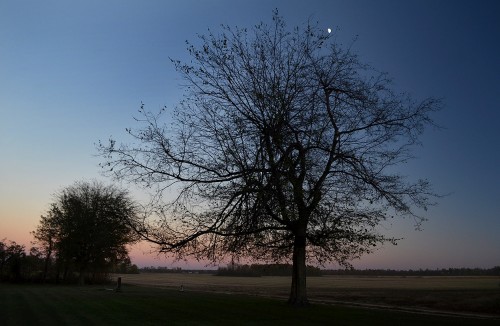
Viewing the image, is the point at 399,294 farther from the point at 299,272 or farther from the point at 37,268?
the point at 37,268

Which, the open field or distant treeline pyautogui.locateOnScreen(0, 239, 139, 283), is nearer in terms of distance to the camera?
the open field

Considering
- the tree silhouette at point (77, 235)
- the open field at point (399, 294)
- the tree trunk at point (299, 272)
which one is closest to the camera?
the tree trunk at point (299, 272)

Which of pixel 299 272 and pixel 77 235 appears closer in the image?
pixel 299 272

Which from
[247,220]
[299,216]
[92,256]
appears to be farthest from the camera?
[92,256]

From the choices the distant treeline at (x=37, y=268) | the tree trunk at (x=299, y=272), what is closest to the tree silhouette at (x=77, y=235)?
the distant treeline at (x=37, y=268)

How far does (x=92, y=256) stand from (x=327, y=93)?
1965 inches

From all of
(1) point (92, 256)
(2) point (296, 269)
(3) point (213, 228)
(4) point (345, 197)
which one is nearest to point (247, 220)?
(3) point (213, 228)

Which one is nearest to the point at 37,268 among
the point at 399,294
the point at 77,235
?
the point at 77,235

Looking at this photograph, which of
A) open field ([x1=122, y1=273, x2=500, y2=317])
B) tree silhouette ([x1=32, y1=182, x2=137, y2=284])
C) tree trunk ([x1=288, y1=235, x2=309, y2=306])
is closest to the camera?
tree trunk ([x1=288, y1=235, x2=309, y2=306])

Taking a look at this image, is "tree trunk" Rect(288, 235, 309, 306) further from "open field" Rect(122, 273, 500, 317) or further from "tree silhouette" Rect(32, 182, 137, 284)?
"tree silhouette" Rect(32, 182, 137, 284)

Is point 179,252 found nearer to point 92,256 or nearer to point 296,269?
point 296,269

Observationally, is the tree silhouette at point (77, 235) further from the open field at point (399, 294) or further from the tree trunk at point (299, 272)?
the tree trunk at point (299, 272)

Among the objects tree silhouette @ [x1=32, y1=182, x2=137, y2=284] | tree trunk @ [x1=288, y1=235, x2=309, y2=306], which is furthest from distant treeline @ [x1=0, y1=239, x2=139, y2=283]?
tree trunk @ [x1=288, y1=235, x2=309, y2=306]

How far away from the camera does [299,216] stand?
19672 millimetres
